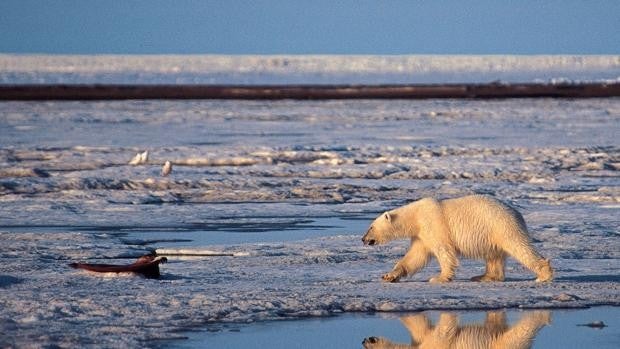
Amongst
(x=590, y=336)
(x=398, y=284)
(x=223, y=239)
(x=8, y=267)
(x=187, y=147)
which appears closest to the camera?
(x=590, y=336)

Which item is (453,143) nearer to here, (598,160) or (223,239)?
(598,160)

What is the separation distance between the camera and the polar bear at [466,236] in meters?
8.10

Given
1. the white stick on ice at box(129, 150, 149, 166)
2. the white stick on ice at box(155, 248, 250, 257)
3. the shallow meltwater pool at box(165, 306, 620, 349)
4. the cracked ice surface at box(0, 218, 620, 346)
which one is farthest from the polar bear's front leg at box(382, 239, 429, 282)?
the white stick on ice at box(129, 150, 149, 166)

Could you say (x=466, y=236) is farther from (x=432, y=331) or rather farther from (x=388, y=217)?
(x=432, y=331)

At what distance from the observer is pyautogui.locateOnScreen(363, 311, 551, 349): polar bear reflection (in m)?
6.28

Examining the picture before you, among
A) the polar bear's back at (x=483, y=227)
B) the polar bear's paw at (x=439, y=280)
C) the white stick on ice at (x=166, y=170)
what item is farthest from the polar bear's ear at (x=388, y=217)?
the white stick on ice at (x=166, y=170)

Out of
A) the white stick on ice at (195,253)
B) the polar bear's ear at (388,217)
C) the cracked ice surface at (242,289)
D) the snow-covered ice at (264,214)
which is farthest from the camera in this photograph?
the white stick on ice at (195,253)

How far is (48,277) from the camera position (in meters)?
8.20

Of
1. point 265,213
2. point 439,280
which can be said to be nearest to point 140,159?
point 265,213

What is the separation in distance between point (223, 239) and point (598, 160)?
945cm

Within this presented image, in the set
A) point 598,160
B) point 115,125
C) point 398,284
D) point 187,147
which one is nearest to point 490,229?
point 398,284

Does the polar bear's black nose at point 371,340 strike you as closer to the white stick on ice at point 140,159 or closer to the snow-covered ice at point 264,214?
the snow-covered ice at point 264,214

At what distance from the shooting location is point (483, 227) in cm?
816

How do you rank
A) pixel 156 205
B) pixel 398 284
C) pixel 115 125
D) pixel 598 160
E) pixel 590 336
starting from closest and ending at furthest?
pixel 590 336 → pixel 398 284 → pixel 156 205 → pixel 598 160 → pixel 115 125
